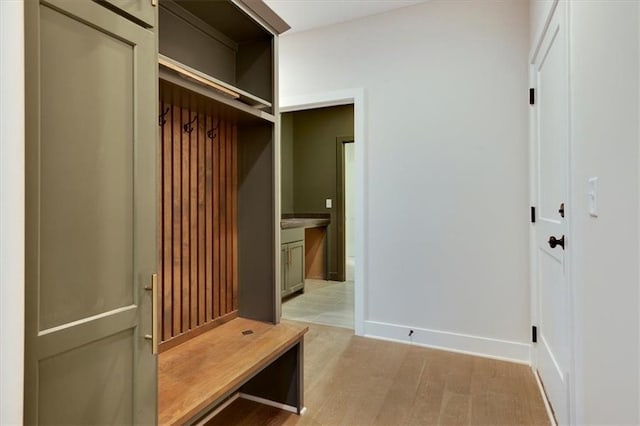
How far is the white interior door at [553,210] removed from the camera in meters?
1.65

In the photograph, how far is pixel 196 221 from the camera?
1.90 metres

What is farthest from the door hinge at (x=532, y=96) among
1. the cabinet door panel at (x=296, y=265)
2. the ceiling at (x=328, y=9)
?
the cabinet door panel at (x=296, y=265)

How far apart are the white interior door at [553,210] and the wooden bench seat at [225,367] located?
1.30 metres

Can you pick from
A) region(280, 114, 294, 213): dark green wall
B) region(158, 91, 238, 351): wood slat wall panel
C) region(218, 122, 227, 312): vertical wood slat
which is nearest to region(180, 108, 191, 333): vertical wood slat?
region(158, 91, 238, 351): wood slat wall panel

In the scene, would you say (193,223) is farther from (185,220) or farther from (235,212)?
(235,212)

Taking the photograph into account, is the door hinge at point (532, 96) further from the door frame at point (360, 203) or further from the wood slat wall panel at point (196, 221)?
the wood slat wall panel at point (196, 221)

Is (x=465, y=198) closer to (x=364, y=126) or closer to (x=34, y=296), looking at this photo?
(x=364, y=126)

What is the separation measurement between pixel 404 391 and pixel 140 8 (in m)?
2.25

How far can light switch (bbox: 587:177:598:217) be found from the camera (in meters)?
1.23

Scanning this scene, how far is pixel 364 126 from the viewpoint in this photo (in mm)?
3029

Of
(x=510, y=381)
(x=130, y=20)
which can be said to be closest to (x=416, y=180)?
(x=510, y=381)

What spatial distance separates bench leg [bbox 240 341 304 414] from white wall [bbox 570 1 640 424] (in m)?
1.26

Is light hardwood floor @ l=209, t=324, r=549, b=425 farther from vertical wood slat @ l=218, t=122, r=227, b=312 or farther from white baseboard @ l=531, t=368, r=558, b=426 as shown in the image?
vertical wood slat @ l=218, t=122, r=227, b=312

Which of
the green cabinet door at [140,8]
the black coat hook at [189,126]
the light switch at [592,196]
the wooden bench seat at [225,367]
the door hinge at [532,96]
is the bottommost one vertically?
the wooden bench seat at [225,367]
